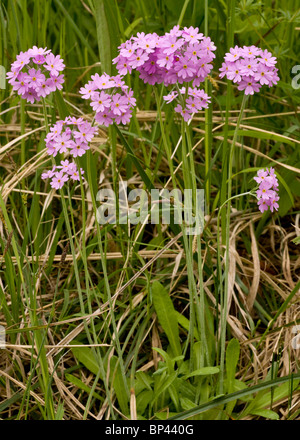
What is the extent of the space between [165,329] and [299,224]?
2.23 ft

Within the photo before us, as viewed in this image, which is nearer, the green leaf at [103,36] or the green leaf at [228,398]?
the green leaf at [228,398]

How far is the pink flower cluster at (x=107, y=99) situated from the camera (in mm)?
1369

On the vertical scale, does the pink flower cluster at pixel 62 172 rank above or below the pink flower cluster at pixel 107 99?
below

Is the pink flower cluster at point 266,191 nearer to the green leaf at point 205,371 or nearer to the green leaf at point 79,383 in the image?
the green leaf at point 205,371

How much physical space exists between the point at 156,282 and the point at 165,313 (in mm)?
98

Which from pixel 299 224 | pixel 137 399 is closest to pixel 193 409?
pixel 137 399

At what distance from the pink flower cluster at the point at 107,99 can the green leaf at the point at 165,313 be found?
22.1 inches

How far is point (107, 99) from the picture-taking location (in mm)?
1382

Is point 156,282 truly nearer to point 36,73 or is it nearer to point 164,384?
point 164,384

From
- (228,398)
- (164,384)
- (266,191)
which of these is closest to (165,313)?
(164,384)

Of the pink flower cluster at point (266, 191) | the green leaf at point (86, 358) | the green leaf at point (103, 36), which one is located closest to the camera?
the pink flower cluster at point (266, 191)

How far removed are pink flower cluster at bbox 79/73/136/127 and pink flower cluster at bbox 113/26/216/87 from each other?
4 centimetres

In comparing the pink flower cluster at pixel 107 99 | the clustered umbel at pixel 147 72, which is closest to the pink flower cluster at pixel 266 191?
the clustered umbel at pixel 147 72

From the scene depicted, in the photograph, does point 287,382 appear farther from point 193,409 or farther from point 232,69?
point 232,69
